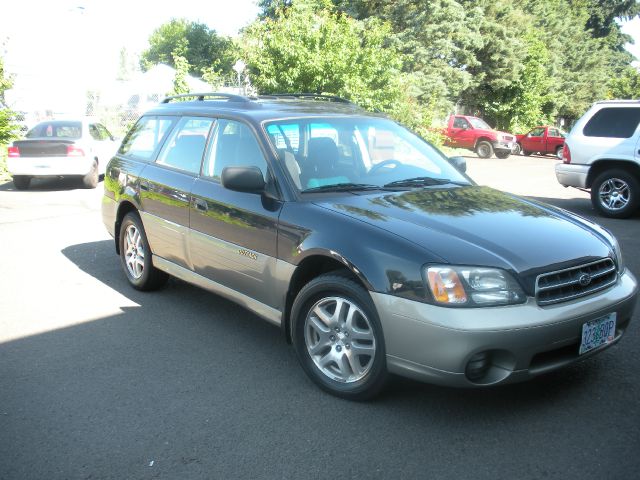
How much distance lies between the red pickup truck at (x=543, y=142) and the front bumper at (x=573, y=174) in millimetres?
18149

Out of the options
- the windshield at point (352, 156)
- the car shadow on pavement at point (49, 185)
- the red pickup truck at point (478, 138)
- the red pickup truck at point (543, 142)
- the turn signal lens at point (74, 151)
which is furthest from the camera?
the red pickup truck at point (543, 142)

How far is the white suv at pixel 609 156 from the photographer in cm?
993

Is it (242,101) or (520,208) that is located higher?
(242,101)

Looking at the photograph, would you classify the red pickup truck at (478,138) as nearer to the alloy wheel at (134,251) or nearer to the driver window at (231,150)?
the alloy wheel at (134,251)

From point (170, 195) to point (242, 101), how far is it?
927mm

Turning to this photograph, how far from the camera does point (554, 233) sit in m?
3.56

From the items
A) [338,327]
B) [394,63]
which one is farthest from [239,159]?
[394,63]

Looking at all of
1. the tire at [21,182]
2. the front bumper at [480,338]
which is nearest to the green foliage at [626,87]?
the tire at [21,182]

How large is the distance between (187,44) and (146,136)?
66.9 meters

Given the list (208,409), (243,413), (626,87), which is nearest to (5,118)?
(208,409)

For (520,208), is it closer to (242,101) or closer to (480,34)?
(242,101)

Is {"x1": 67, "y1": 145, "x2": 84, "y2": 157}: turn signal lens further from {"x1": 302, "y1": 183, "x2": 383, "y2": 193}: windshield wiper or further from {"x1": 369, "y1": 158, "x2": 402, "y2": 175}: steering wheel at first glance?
{"x1": 302, "y1": 183, "x2": 383, "y2": 193}: windshield wiper

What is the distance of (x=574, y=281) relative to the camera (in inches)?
129

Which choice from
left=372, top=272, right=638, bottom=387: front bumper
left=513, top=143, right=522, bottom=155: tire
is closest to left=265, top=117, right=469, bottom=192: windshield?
left=372, top=272, right=638, bottom=387: front bumper
